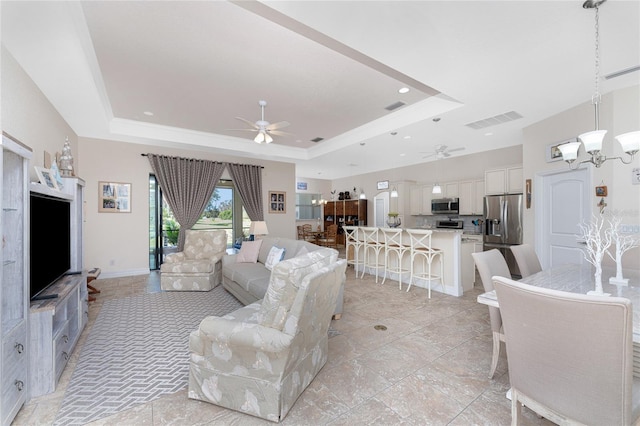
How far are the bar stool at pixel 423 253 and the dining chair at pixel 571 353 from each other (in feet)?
9.39

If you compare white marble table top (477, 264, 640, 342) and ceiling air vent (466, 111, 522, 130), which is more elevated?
ceiling air vent (466, 111, 522, 130)

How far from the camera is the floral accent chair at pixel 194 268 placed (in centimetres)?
442

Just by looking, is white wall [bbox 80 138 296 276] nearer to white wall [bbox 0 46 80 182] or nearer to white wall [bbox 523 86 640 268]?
white wall [bbox 0 46 80 182]

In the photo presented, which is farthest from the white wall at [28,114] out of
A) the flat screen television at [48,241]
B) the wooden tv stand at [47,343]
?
the wooden tv stand at [47,343]

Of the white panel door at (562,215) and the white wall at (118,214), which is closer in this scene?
the white panel door at (562,215)

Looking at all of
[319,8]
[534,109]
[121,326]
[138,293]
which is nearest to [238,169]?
[138,293]

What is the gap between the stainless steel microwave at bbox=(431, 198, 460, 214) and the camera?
678 cm

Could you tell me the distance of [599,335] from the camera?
108 cm

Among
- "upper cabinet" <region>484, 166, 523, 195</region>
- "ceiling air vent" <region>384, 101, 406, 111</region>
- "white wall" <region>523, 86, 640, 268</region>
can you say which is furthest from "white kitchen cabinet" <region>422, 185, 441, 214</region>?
"ceiling air vent" <region>384, 101, 406, 111</region>

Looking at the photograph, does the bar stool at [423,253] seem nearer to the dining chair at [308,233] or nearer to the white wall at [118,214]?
the white wall at [118,214]

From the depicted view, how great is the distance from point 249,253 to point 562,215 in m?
4.96

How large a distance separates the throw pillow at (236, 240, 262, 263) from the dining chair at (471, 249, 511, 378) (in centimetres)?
335

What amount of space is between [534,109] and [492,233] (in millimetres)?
2797

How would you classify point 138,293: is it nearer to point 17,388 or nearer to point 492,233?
point 17,388
